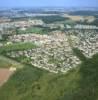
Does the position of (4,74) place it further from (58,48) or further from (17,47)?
(58,48)

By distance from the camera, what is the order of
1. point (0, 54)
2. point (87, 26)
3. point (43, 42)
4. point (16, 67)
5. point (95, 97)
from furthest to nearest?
point (87, 26), point (43, 42), point (0, 54), point (16, 67), point (95, 97)

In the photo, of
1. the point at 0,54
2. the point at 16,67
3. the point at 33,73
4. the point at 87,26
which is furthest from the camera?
the point at 87,26

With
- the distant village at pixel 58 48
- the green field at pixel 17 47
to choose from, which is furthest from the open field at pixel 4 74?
the green field at pixel 17 47

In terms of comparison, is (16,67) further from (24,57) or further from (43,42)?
(43,42)

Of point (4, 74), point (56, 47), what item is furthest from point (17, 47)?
point (4, 74)

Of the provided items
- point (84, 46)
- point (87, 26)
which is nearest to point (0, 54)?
point (84, 46)

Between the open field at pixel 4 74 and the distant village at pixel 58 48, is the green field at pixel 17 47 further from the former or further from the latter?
the open field at pixel 4 74

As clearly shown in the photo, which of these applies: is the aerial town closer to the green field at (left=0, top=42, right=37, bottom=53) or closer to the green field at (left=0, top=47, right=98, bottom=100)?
the green field at (left=0, top=42, right=37, bottom=53)

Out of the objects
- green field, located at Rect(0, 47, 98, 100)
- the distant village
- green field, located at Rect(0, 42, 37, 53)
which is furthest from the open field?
green field, located at Rect(0, 42, 37, 53)
